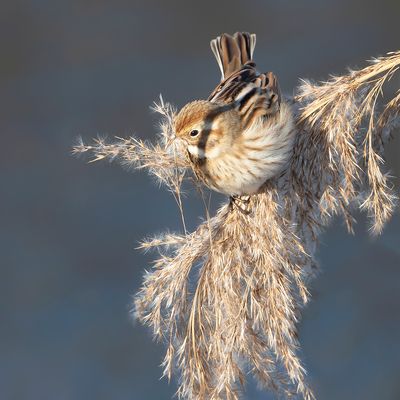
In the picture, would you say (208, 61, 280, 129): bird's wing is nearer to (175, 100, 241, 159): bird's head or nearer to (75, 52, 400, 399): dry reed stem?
(175, 100, 241, 159): bird's head

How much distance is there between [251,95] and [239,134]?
0.50 feet

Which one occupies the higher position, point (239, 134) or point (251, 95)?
point (251, 95)

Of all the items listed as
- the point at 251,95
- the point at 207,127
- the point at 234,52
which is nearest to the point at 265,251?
the point at 207,127

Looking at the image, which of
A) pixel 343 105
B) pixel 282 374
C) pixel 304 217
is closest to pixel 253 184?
pixel 304 217

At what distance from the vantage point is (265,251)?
2570 millimetres

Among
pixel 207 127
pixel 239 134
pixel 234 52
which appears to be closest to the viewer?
pixel 207 127

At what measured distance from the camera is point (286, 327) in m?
2.49

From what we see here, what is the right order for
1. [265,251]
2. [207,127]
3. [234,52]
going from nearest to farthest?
1. [265,251]
2. [207,127]
3. [234,52]

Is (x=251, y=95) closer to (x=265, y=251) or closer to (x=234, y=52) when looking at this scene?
(x=234, y=52)

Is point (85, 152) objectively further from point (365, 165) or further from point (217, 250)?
point (365, 165)

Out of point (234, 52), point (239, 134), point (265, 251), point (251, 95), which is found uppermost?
point (234, 52)

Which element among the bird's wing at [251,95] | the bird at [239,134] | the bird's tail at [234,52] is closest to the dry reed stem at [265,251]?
the bird at [239,134]

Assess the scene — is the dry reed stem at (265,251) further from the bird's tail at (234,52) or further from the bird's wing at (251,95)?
the bird's tail at (234,52)

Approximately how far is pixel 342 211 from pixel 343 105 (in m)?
0.32
